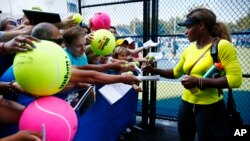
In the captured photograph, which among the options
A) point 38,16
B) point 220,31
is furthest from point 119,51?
point 220,31

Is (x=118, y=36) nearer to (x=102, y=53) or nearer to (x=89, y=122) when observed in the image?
(x=102, y=53)

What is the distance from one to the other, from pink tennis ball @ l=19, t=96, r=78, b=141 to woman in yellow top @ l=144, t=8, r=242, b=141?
4.20 ft

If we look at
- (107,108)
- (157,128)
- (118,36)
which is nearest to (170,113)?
(157,128)

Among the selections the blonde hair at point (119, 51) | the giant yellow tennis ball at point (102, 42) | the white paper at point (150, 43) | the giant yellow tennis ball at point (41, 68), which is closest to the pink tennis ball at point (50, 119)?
the giant yellow tennis ball at point (41, 68)

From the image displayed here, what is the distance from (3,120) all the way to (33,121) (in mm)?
366

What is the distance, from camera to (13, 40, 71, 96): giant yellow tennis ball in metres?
1.54

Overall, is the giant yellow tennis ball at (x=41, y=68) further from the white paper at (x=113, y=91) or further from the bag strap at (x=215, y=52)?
the bag strap at (x=215, y=52)

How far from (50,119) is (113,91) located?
82 centimetres

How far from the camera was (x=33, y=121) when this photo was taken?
1532 mm

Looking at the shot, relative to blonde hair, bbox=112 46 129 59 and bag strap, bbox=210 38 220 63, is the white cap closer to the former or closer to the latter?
blonde hair, bbox=112 46 129 59

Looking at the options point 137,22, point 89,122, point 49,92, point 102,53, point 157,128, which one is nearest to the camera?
point 49,92

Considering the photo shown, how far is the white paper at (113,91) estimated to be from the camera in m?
2.21

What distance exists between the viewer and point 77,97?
228cm

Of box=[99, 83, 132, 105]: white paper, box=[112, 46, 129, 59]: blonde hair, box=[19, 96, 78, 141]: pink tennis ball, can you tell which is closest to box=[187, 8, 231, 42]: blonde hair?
box=[99, 83, 132, 105]: white paper
